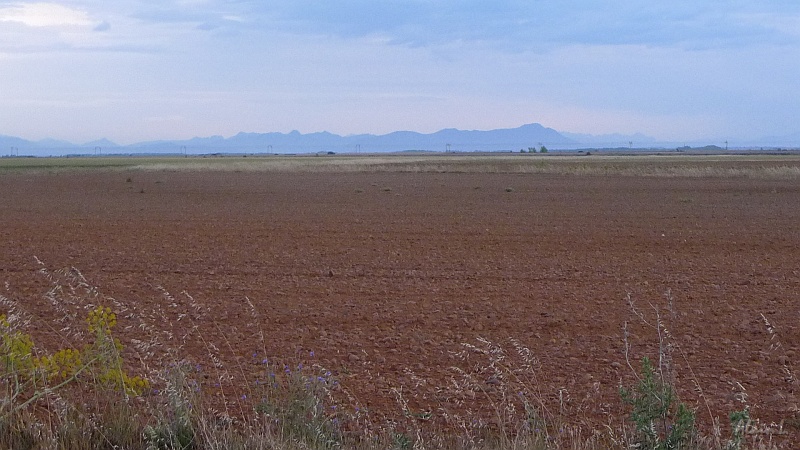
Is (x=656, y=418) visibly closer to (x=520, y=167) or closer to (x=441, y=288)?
(x=441, y=288)

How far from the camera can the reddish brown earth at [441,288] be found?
8.53 m

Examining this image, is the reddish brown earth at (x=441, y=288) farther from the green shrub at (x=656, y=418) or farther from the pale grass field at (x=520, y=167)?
the pale grass field at (x=520, y=167)

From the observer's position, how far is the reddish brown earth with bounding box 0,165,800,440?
8.53 meters

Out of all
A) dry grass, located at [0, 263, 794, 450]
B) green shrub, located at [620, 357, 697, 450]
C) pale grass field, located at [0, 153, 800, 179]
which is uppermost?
green shrub, located at [620, 357, 697, 450]

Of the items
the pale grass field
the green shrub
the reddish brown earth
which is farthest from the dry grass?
the pale grass field

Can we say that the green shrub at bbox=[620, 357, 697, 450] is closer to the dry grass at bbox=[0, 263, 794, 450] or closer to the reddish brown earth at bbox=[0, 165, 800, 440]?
the dry grass at bbox=[0, 263, 794, 450]

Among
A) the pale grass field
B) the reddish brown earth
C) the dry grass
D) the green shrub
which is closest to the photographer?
the green shrub

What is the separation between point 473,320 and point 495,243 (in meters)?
8.20

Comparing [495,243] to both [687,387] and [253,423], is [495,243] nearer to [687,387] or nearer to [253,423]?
[687,387]

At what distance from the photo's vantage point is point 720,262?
16.1 metres

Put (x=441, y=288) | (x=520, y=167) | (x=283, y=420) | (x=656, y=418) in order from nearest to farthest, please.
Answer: (x=656, y=418) < (x=283, y=420) < (x=441, y=288) < (x=520, y=167)

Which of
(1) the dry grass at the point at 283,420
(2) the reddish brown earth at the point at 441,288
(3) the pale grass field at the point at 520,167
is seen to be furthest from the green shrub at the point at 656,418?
(3) the pale grass field at the point at 520,167

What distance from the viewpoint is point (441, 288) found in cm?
1335

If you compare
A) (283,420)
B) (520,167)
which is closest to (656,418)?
(283,420)
